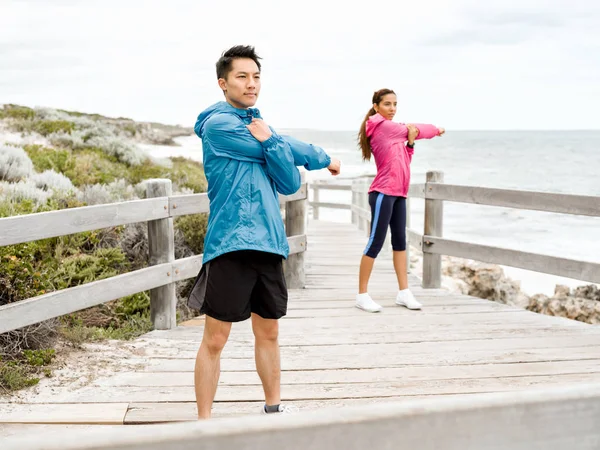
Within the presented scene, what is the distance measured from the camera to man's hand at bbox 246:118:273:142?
3.05 meters

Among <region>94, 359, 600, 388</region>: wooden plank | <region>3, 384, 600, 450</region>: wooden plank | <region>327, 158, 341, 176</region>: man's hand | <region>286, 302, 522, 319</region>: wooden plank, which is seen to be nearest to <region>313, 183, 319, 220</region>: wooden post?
<region>286, 302, 522, 319</region>: wooden plank

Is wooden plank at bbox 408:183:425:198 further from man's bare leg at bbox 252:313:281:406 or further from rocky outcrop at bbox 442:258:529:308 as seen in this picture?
rocky outcrop at bbox 442:258:529:308

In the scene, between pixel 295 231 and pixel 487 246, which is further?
pixel 295 231

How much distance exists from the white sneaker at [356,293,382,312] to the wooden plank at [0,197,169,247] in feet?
6.56

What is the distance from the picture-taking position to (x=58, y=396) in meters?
3.96

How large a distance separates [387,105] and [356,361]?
88.5 inches

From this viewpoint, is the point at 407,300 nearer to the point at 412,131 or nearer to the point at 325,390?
the point at 412,131

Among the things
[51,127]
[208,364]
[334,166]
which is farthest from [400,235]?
[51,127]

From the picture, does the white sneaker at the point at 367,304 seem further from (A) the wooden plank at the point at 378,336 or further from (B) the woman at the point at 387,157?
(A) the wooden plank at the point at 378,336

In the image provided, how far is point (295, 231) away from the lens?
7027 mm

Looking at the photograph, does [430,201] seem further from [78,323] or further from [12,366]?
[12,366]

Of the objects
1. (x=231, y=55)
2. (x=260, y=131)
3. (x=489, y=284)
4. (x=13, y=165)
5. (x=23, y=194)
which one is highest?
(x=231, y=55)

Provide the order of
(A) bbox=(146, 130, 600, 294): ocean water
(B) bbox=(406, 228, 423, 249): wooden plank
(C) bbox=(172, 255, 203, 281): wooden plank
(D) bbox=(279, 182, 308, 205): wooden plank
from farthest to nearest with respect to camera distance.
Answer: (A) bbox=(146, 130, 600, 294): ocean water, (B) bbox=(406, 228, 423, 249): wooden plank, (D) bbox=(279, 182, 308, 205): wooden plank, (C) bbox=(172, 255, 203, 281): wooden plank

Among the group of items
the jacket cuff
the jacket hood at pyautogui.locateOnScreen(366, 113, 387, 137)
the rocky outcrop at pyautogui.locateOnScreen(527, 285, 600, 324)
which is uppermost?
the jacket hood at pyautogui.locateOnScreen(366, 113, 387, 137)
